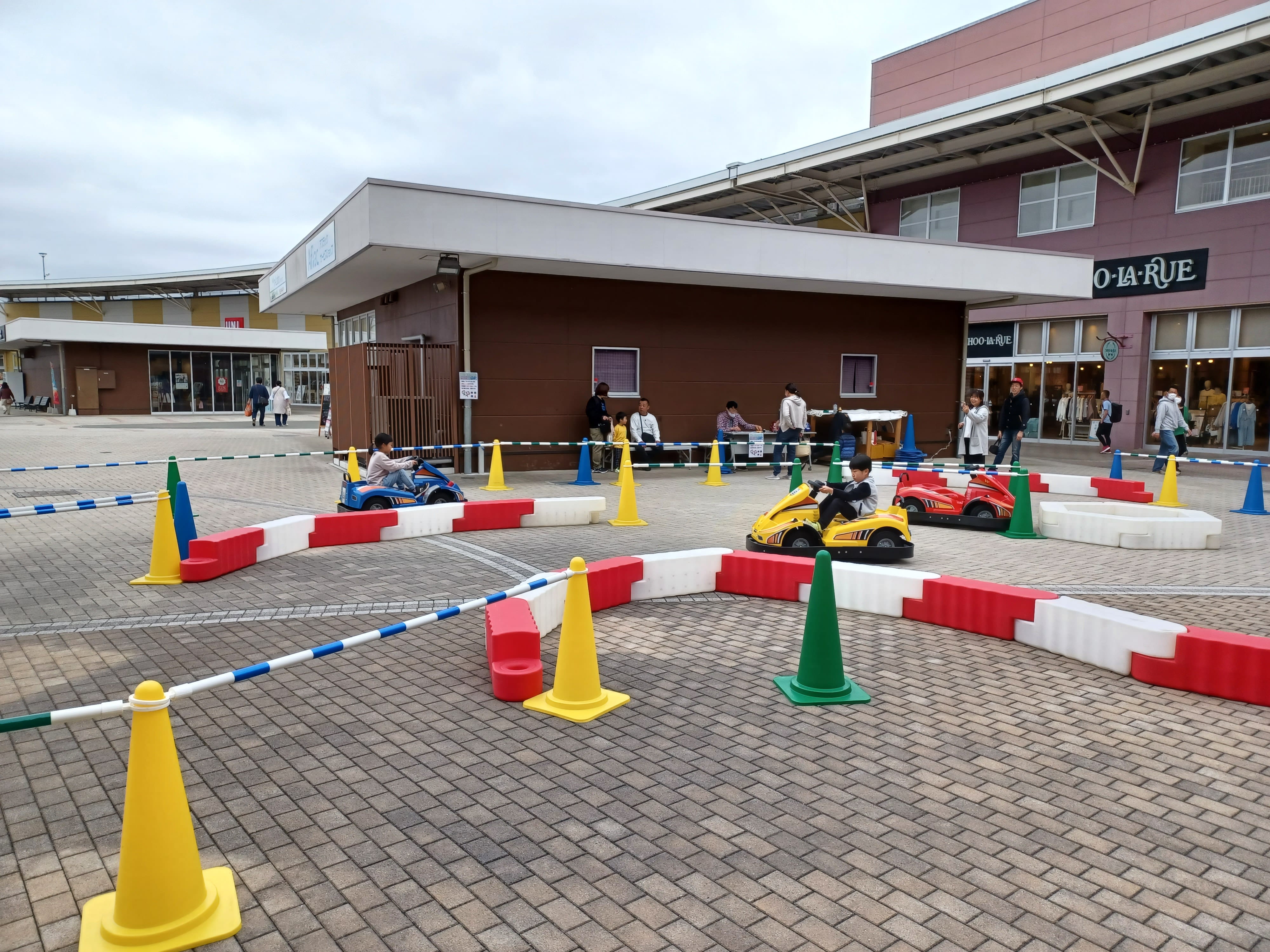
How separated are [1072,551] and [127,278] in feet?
190

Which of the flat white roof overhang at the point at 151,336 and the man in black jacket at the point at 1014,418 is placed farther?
the flat white roof overhang at the point at 151,336

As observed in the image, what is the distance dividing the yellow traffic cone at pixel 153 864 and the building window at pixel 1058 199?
89.9ft

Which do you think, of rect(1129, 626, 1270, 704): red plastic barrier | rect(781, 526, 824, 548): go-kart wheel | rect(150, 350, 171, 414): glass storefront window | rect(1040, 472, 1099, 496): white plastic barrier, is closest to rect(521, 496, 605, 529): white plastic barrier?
rect(781, 526, 824, 548): go-kart wheel

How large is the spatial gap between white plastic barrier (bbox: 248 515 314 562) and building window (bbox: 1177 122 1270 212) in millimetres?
23656

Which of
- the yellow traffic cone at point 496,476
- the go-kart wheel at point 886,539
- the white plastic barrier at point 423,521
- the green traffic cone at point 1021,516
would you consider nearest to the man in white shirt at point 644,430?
the yellow traffic cone at point 496,476

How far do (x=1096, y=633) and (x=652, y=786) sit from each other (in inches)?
142

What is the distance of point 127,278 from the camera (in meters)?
52.7

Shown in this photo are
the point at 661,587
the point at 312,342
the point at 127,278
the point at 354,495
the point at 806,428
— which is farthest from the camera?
the point at 127,278

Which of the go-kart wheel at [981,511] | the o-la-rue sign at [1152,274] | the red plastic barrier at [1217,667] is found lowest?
the red plastic barrier at [1217,667]

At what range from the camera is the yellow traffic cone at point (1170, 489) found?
12.7m

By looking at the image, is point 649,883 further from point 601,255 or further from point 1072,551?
point 601,255

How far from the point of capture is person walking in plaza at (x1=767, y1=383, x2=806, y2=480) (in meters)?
16.5

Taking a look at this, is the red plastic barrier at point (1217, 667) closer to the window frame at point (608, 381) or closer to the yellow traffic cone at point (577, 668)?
the yellow traffic cone at point (577, 668)

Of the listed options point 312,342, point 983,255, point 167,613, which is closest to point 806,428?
point 983,255
